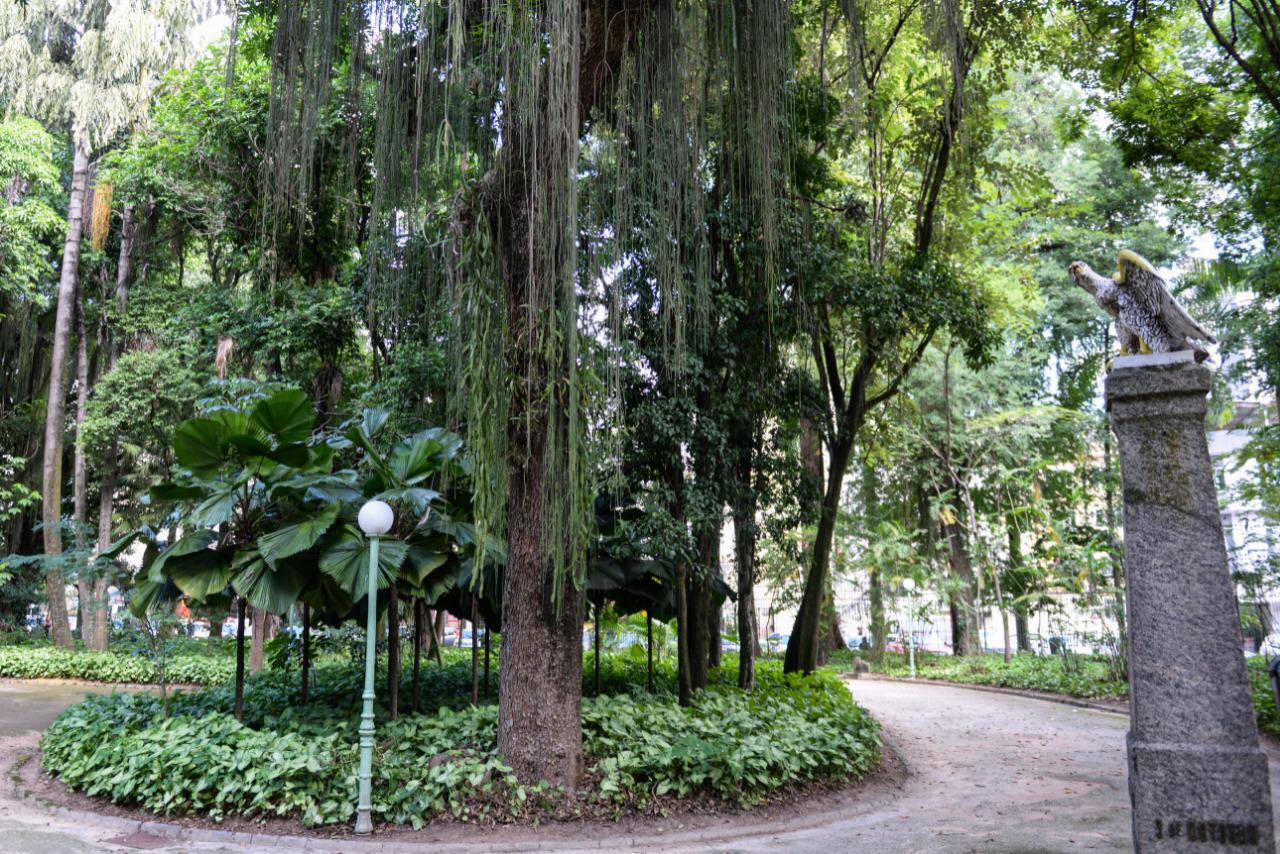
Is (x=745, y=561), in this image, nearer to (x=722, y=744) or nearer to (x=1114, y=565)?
(x=722, y=744)

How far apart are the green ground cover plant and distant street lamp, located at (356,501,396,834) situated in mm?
145

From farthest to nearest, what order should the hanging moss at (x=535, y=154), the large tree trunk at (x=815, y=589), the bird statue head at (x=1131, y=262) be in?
the large tree trunk at (x=815, y=589)
the bird statue head at (x=1131, y=262)
the hanging moss at (x=535, y=154)

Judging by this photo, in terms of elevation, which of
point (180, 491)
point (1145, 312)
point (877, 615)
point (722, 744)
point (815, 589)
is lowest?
point (722, 744)

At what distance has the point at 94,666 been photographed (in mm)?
16562

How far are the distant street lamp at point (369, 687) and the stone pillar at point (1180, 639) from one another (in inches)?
189

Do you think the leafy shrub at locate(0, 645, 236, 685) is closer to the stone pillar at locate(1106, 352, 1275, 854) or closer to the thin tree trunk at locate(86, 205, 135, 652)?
the thin tree trunk at locate(86, 205, 135, 652)

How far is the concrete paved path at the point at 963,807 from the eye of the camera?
596 centimetres

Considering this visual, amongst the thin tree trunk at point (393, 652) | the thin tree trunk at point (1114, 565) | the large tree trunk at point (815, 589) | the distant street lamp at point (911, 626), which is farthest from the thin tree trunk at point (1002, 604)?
the thin tree trunk at point (393, 652)

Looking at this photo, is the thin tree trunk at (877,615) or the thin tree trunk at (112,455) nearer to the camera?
the thin tree trunk at (112,455)

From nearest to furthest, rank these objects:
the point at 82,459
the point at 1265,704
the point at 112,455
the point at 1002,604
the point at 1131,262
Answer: the point at 1131,262 < the point at 1265,704 < the point at 112,455 < the point at 82,459 < the point at 1002,604

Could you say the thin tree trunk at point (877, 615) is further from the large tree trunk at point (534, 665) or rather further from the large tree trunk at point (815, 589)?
the large tree trunk at point (534, 665)

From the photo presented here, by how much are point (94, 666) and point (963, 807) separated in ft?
52.0

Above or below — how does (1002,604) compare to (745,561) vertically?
below

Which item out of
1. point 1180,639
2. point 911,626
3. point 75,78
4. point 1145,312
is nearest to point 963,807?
point 1180,639
